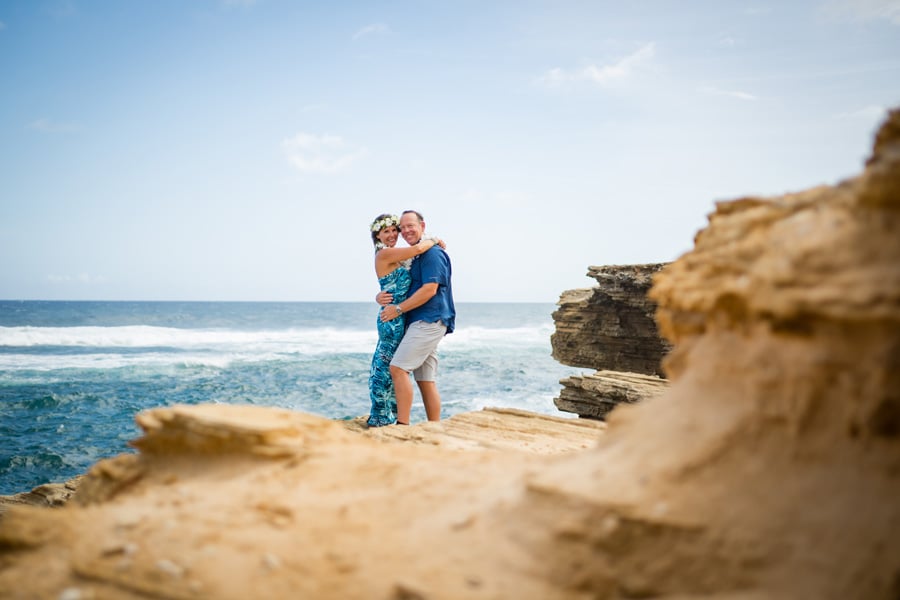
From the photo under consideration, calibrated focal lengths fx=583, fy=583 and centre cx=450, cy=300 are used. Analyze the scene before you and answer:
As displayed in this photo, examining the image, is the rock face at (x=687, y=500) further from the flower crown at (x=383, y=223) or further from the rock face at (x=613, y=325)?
the rock face at (x=613, y=325)

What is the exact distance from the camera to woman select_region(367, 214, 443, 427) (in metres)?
5.42

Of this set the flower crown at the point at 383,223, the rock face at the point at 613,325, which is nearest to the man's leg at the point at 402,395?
the flower crown at the point at 383,223

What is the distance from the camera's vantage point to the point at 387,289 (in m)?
5.56

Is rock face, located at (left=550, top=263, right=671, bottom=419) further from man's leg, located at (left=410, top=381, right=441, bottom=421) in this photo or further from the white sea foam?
the white sea foam

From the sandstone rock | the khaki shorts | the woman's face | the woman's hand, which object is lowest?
the sandstone rock

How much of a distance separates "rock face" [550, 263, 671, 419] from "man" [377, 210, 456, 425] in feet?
9.65

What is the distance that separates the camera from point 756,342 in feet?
6.18

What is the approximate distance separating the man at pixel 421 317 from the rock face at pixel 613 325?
2.94 m

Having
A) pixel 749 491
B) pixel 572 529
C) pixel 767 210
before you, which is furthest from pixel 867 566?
pixel 767 210

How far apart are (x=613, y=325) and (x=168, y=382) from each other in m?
12.0

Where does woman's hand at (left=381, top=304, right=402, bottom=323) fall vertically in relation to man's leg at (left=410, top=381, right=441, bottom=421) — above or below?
above

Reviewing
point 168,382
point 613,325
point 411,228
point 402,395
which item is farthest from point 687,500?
point 168,382

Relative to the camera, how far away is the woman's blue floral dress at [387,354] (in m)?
5.50

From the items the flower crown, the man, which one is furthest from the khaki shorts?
the flower crown
